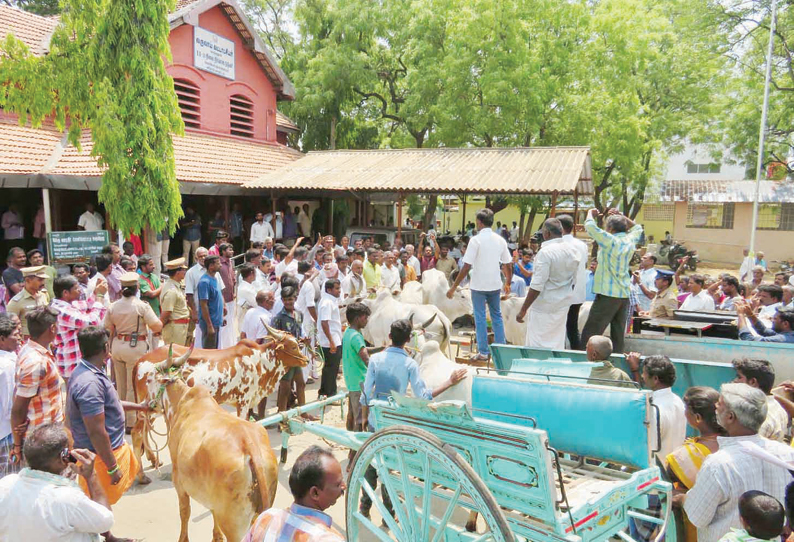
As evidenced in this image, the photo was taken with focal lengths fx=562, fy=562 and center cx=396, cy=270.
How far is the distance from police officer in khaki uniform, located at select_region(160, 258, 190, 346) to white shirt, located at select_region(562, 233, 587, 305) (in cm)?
485

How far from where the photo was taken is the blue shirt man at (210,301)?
7293mm

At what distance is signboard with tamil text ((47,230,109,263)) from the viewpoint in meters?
9.59

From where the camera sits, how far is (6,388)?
13.2 feet

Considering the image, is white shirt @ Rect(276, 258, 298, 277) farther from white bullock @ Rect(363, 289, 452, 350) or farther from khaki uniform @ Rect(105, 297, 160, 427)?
khaki uniform @ Rect(105, 297, 160, 427)

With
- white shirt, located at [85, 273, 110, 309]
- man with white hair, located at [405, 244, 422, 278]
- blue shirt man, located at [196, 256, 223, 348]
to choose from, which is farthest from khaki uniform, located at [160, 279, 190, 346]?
man with white hair, located at [405, 244, 422, 278]

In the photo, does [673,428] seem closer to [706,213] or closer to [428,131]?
[428,131]

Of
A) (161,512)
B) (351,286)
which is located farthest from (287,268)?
(161,512)

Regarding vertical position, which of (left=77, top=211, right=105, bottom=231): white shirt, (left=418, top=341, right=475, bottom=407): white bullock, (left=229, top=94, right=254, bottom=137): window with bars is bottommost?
(left=418, top=341, right=475, bottom=407): white bullock

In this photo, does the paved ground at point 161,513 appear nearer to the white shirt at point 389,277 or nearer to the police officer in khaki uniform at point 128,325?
the police officer in khaki uniform at point 128,325

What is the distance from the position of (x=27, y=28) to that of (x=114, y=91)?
875cm

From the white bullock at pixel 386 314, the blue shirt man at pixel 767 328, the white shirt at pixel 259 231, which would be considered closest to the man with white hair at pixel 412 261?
the white bullock at pixel 386 314

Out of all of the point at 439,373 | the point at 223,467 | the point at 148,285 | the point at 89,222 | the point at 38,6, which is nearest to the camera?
the point at 223,467

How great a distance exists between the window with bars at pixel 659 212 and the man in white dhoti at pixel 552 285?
2887 centimetres

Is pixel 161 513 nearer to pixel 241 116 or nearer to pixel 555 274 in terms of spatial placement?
pixel 555 274
